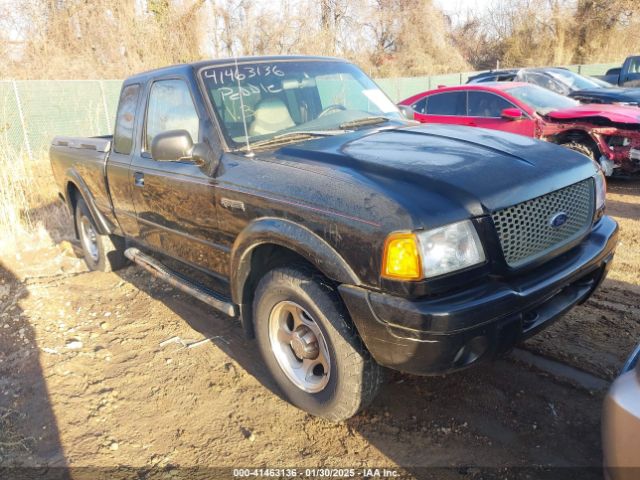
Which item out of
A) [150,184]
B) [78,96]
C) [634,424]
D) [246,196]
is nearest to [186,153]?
[246,196]

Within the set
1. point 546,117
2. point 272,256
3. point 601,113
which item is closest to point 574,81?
point 546,117

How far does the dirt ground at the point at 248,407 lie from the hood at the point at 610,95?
5959 millimetres

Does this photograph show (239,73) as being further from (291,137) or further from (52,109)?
(52,109)

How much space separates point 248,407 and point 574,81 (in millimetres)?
11938

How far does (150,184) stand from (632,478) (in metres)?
3.42

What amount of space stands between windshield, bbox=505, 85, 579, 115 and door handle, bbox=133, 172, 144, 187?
6.50 m

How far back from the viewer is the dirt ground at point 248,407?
8.72 ft

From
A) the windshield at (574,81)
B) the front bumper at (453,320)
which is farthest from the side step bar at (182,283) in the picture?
the windshield at (574,81)

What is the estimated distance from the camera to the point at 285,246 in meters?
2.68

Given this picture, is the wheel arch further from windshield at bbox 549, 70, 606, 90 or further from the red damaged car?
windshield at bbox 549, 70, 606, 90

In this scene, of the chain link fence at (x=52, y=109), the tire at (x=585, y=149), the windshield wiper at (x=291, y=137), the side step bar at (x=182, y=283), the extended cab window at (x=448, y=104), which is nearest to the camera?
the windshield wiper at (x=291, y=137)

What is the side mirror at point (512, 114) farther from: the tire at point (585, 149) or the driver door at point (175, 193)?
the driver door at point (175, 193)

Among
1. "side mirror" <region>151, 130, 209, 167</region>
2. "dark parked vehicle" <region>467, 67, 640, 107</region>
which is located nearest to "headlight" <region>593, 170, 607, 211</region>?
"side mirror" <region>151, 130, 209, 167</region>

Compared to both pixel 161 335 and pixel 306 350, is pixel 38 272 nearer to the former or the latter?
pixel 161 335
